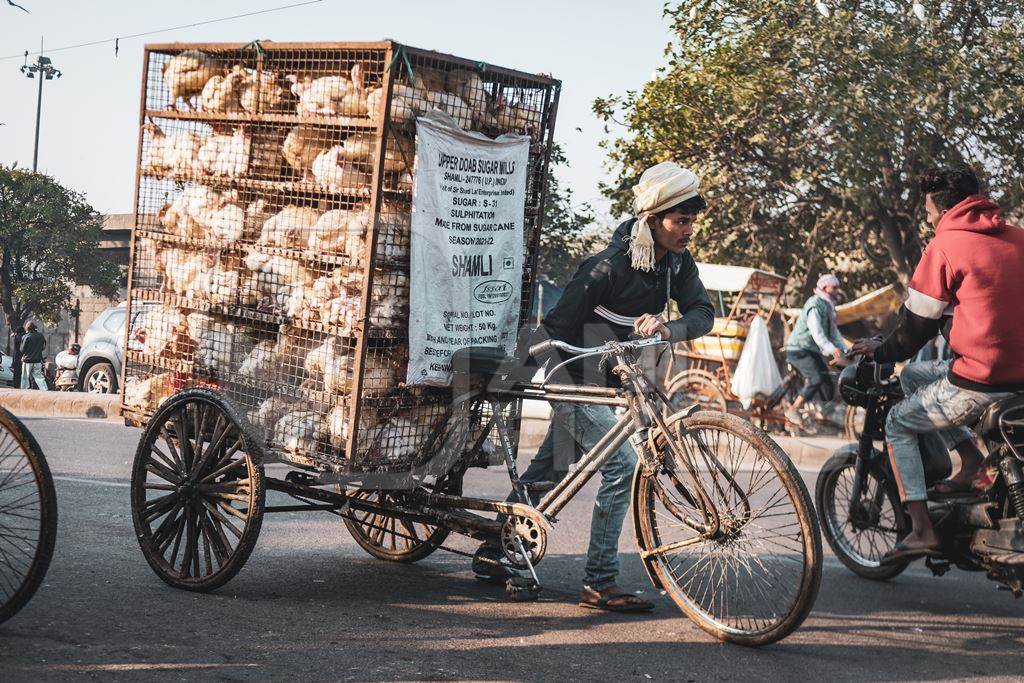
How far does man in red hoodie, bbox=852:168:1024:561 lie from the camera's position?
4.81m

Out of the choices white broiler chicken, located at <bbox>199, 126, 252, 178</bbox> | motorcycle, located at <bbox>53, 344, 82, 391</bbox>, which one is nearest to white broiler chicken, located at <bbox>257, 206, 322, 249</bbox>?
white broiler chicken, located at <bbox>199, 126, 252, 178</bbox>

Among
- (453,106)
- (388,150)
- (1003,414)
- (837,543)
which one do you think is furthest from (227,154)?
(837,543)

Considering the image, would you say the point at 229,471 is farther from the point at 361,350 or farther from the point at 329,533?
the point at 329,533

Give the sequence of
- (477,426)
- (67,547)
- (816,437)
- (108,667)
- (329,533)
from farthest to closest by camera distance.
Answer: (816,437), (329,533), (67,547), (477,426), (108,667)

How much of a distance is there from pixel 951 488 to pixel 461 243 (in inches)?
96.9

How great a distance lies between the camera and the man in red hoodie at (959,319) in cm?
481

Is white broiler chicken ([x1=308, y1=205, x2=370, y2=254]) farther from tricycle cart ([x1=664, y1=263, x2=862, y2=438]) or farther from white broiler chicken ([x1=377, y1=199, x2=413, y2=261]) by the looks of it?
tricycle cart ([x1=664, y1=263, x2=862, y2=438])

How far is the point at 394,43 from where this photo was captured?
175 inches

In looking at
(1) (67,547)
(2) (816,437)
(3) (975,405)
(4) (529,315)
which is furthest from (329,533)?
(2) (816,437)

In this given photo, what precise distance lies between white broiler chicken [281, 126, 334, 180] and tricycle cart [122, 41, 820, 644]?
12 millimetres

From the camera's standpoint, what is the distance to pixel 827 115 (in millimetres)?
17391

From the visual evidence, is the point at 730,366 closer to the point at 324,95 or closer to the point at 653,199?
the point at 653,199

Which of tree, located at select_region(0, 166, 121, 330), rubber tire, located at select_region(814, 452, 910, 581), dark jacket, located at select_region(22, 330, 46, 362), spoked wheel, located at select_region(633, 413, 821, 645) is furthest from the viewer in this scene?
tree, located at select_region(0, 166, 121, 330)

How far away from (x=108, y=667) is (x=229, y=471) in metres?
1.25
